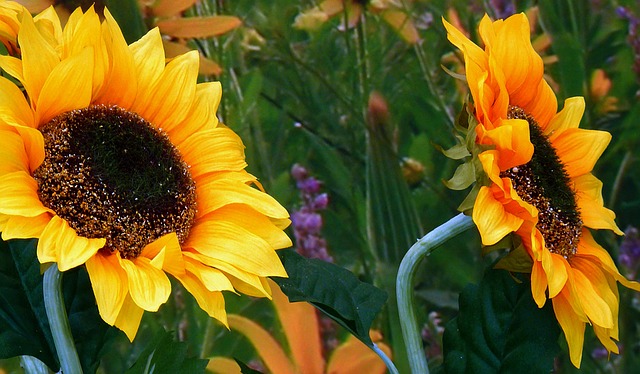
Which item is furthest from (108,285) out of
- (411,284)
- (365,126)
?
(365,126)

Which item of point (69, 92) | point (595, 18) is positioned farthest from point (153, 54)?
point (595, 18)

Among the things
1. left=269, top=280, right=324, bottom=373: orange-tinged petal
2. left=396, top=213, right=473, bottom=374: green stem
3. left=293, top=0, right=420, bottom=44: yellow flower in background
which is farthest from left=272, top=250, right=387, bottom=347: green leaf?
left=293, top=0, right=420, bottom=44: yellow flower in background

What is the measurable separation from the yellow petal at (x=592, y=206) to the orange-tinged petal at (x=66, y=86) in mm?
205

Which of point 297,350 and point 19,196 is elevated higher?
point 19,196

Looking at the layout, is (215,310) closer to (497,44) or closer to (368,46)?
(497,44)

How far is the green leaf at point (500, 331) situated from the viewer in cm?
32

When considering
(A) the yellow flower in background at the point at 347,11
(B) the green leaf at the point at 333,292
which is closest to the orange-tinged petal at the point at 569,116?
(B) the green leaf at the point at 333,292

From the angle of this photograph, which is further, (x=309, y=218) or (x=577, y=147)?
(x=309, y=218)

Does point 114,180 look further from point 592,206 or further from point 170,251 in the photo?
point 592,206

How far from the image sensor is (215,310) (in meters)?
0.25

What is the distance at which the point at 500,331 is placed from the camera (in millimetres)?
329

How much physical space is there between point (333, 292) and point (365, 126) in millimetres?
247

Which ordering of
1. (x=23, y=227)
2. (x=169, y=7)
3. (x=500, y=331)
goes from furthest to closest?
(x=169, y=7) < (x=500, y=331) < (x=23, y=227)

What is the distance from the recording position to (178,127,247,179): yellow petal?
0.30 metres
